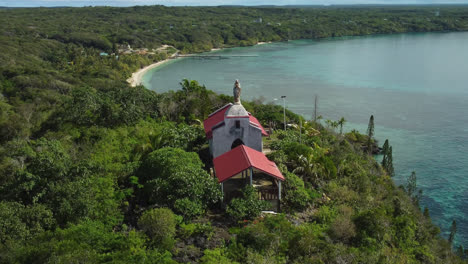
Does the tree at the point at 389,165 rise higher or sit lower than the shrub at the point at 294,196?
lower

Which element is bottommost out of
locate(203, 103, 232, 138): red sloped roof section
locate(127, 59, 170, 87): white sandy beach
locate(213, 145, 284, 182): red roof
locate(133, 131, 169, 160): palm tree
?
locate(127, 59, 170, 87): white sandy beach

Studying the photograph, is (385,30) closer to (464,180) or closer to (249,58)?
(249,58)

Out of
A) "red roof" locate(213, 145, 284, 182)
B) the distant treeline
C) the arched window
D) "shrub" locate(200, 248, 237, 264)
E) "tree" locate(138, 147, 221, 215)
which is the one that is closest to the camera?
"shrub" locate(200, 248, 237, 264)

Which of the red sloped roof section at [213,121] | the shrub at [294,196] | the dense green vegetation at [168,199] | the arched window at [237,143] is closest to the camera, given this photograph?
the dense green vegetation at [168,199]

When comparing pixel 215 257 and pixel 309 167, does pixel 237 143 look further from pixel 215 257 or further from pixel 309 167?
pixel 215 257

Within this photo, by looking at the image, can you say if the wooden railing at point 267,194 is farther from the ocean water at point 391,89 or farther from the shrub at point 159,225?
the ocean water at point 391,89

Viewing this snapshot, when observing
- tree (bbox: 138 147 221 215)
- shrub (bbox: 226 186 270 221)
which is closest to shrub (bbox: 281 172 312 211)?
shrub (bbox: 226 186 270 221)

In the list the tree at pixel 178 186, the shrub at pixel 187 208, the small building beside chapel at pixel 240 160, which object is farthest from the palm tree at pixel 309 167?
the shrub at pixel 187 208

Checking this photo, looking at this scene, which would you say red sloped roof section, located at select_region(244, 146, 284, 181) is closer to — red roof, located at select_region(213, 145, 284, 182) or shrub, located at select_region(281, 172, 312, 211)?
red roof, located at select_region(213, 145, 284, 182)
